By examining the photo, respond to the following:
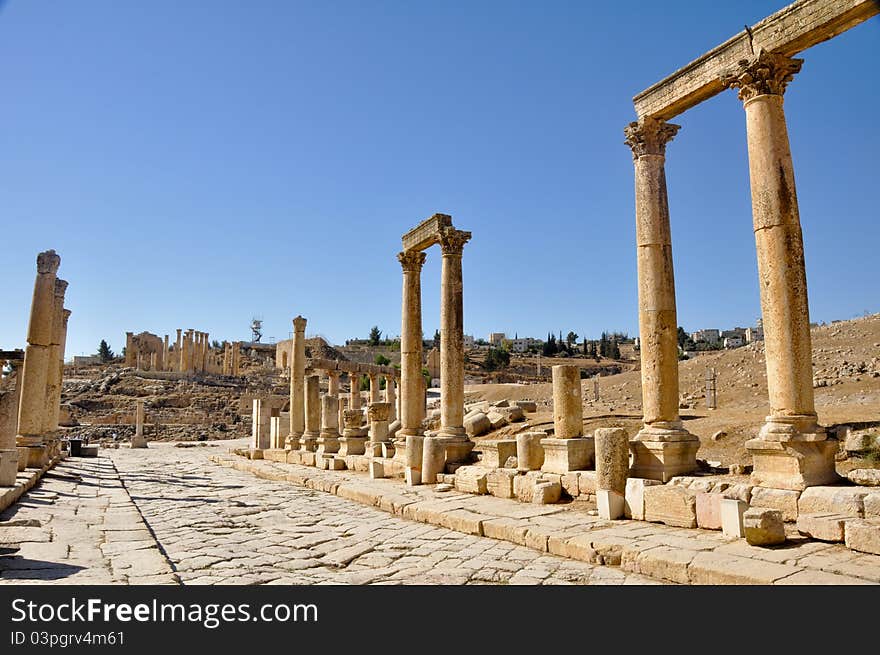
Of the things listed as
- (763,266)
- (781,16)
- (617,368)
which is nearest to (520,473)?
(763,266)

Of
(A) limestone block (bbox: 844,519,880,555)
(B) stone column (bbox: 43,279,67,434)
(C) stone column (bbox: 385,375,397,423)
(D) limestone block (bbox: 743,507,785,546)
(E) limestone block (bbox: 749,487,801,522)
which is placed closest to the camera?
(A) limestone block (bbox: 844,519,880,555)

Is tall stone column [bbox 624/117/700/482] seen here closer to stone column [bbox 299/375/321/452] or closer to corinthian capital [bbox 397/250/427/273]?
corinthian capital [bbox 397/250/427/273]

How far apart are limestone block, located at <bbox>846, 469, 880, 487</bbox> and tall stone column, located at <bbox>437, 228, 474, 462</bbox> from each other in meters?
7.60

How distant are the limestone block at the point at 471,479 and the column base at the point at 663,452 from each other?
2919 millimetres

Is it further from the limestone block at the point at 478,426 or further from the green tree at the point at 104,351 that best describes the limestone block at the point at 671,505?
the green tree at the point at 104,351

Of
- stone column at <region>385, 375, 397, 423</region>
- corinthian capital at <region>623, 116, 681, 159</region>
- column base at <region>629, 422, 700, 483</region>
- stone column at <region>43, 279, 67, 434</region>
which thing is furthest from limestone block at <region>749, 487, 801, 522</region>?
stone column at <region>385, 375, 397, 423</region>

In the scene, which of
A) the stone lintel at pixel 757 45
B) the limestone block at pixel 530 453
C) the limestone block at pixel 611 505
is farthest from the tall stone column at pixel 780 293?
the limestone block at pixel 530 453

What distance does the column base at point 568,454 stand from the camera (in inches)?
406

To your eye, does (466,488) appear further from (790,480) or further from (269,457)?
(269,457)

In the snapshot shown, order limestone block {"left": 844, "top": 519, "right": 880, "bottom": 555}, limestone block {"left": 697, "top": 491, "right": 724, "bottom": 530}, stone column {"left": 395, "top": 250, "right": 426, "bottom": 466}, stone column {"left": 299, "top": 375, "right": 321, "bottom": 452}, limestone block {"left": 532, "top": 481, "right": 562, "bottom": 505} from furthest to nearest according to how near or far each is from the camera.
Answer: stone column {"left": 299, "top": 375, "right": 321, "bottom": 452} → stone column {"left": 395, "top": 250, "right": 426, "bottom": 466} → limestone block {"left": 532, "top": 481, "right": 562, "bottom": 505} → limestone block {"left": 697, "top": 491, "right": 724, "bottom": 530} → limestone block {"left": 844, "top": 519, "right": 880, "bottom": 555}

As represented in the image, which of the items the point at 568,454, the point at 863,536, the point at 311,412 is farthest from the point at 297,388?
the point at 863,536

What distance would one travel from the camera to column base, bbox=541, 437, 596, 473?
33.8 ft

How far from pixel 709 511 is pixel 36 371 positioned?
14.4 meters
